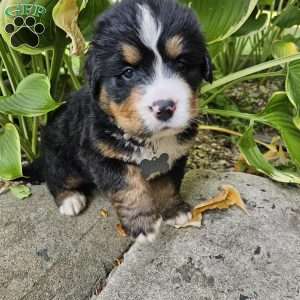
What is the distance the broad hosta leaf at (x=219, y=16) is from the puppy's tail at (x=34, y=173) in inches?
49.4

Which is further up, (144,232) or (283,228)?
(144,232)

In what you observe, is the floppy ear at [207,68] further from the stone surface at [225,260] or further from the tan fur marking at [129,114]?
the stone surface at [225,260]

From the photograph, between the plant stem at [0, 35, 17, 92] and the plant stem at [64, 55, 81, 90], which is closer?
the plant stem at [0, 35, 17, 92]

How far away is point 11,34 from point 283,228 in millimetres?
1683

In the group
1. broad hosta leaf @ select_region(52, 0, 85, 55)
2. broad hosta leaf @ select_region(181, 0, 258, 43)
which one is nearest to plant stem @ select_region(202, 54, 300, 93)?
broad hosta leaf @ select_region(181, 0, 258, 43)

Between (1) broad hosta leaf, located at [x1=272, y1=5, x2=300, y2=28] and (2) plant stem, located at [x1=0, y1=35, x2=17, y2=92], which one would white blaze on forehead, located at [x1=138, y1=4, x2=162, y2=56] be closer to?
(2) plant stem, located at [x1=0, y1=35, x2=17, y2=92]

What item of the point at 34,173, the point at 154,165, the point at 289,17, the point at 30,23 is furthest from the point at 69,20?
the point at 289,17

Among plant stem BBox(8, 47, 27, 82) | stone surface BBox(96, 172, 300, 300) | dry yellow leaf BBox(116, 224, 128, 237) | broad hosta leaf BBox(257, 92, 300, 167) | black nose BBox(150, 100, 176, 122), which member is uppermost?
black nose BBox(150, 100, 176, 122)

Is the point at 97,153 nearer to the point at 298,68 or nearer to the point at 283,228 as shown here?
the point at 283,228

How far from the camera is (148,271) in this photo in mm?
2289

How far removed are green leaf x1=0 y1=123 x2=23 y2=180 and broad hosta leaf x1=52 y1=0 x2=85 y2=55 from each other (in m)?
0.57

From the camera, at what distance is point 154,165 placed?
7.61 ft

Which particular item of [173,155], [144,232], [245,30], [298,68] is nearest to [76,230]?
[144,232]

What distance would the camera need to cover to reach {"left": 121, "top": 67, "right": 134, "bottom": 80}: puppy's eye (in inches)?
77.6
